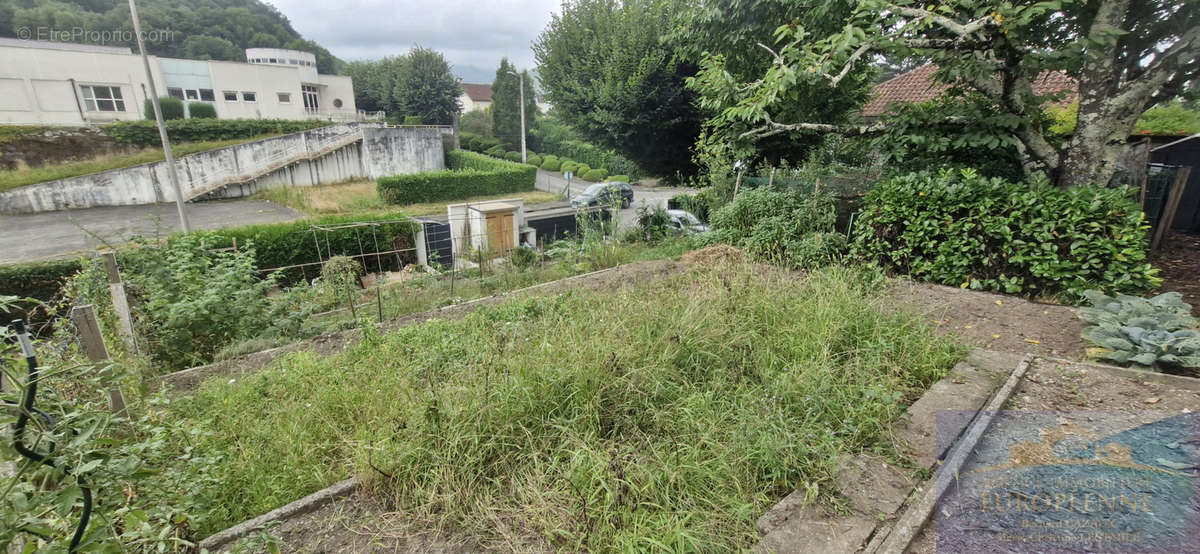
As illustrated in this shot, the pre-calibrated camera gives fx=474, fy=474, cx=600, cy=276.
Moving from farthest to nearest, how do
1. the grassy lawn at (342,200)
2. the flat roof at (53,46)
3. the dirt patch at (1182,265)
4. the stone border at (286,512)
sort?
the flat roof at (53,46)
the grassy lawn at (342,200)
the dirt patch at (1182,265)
the stone border at (286,512)

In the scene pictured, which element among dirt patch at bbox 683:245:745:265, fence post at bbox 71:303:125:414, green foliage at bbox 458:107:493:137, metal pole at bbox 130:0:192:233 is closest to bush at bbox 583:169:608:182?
green foliage at bbox 458:107:493:137

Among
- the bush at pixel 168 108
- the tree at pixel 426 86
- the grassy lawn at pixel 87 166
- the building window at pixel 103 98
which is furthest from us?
the tree at pixel 426 86

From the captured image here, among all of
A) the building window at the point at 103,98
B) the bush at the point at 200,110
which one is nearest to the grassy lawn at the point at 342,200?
the bush at the point at 200,110

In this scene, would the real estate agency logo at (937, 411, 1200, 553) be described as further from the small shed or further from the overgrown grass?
the small shed

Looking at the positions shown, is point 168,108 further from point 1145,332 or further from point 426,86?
point 1145,332

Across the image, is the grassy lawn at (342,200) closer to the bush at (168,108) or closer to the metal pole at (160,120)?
the metal pole at (160,120)

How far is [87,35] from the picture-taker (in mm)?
32781

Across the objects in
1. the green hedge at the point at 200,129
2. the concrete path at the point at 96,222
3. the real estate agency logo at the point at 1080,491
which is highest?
the green hedge at the point at 200,129

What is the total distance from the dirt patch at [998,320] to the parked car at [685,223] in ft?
13.5

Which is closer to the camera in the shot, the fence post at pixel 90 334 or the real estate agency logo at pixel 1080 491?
the real estate agency logo at pixel 1080 491

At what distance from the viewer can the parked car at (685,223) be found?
891cm

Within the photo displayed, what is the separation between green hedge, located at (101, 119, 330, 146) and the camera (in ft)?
73.3

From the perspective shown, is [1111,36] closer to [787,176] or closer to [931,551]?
[787,176]

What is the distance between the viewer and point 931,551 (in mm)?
1938
